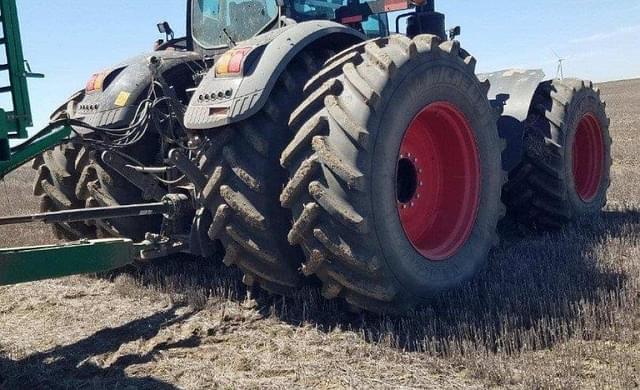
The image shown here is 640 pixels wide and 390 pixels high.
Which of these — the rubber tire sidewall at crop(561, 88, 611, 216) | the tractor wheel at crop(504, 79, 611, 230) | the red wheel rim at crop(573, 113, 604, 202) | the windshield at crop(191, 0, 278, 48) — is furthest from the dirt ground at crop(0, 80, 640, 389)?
the red wheel rim at crop(573, 113, 604, 202)

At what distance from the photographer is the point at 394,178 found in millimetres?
3295

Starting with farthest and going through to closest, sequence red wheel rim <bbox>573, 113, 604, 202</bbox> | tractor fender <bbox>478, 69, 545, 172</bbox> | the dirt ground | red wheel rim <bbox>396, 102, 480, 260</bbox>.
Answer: red wheel rim <bbox>573, 113, 604, 202</bbox> < tractor fender <bbox>478, 69, 545, 172</bbox> < red wheel rim <bbox>396, 102, 480, 260</bbox> < the dirt ground

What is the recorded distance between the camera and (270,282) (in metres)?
3.47

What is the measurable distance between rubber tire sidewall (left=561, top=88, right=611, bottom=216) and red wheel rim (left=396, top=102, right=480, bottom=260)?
5.79ft

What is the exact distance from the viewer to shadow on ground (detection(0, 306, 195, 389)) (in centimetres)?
285

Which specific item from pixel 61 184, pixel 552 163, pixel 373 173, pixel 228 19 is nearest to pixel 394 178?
pixel 373 173

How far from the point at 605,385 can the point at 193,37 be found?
3.89 metres

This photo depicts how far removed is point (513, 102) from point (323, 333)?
3120mm

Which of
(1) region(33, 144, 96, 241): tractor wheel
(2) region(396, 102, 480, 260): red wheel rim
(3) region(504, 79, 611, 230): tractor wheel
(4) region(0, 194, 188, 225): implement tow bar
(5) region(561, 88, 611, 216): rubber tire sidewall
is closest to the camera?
(4) region(0, 194, 188, 225): implement tow bar

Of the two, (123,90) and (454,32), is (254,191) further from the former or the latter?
(454,32)

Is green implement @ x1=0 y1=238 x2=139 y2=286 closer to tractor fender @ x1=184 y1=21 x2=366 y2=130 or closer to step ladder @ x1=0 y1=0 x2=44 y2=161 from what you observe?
A: step ladder @ x1=0 y1=0 x2=44 y2=161

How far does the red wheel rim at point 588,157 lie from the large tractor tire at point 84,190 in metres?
4.17

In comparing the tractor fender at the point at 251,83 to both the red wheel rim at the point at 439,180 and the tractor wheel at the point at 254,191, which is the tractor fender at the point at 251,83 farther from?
the red wheel rim at the point at 439,180

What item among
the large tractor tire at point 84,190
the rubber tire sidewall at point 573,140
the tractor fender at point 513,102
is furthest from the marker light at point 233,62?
the rubber tire sidewall at point 573,140
